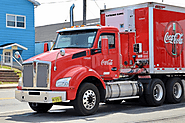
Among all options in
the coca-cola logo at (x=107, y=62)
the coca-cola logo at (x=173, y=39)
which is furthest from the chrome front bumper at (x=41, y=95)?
the coca-cola logo at (x=173, y=39)

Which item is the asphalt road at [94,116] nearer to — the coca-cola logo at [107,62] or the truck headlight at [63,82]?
Answer: the truck headlight at [63,82]

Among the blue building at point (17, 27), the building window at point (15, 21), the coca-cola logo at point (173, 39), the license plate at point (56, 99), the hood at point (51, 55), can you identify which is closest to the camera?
the license plate at point (56, 99)

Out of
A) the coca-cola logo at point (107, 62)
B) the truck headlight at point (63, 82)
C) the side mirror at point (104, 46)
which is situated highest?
the side mirror at point (104, 46)

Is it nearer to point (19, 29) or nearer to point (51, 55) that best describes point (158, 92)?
point (51, 55)

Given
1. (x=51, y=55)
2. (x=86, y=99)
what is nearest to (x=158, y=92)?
(x=86, y=99)

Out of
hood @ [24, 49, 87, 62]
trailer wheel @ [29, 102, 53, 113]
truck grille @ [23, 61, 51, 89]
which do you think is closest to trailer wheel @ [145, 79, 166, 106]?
hood @ [24, 49, 87, 62]

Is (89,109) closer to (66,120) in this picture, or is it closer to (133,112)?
(66,120)

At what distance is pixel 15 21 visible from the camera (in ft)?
118

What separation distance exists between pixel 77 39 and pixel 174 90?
5.43 m

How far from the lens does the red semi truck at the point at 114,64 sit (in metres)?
10.6

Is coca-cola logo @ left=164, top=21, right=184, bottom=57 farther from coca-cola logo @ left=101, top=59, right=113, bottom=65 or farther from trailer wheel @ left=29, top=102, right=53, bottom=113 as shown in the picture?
trailer wheel @ left=29, top=102, right=53, bottom=113

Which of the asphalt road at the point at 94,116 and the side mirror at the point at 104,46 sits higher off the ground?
the side mirror at the point at 104,46

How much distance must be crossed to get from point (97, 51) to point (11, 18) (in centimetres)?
2563

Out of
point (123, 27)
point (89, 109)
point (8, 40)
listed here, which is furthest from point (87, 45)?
point (8, 40)
